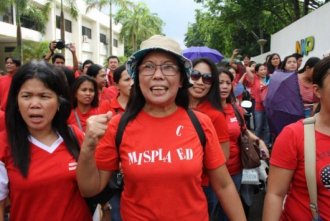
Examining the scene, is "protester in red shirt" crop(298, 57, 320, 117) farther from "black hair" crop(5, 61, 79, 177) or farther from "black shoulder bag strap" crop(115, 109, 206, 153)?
"black hair" crop(5, 61, 79, 177)

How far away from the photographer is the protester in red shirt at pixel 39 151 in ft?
6.62

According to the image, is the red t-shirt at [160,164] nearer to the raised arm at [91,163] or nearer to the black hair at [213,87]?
the raised arm at [91,163]

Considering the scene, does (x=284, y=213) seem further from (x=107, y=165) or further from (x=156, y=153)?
(x=107, y=165)

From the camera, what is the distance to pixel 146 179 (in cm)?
195

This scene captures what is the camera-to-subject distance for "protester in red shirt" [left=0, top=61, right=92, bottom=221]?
6.62ft

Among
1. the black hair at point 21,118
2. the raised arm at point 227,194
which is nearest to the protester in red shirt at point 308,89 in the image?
the raised arm at point 227,194

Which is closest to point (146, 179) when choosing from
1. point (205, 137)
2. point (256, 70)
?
point (205, 137)

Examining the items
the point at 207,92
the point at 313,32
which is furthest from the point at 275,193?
the point at 313,32

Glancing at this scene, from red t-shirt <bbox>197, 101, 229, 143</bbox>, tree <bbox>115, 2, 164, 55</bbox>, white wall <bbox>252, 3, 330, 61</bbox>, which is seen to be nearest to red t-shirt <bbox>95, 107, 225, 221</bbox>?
red t-shirt <bbox>197, 101, 229, 143</bbox>

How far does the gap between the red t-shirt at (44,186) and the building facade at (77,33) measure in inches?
1041

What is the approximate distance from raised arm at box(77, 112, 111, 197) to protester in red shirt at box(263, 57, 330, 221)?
2.97 feet

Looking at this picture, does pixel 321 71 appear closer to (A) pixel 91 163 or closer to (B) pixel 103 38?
(A) pixel 91 163

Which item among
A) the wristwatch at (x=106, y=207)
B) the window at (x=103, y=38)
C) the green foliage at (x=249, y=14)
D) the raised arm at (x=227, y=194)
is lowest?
the wristwatch at (x=106, y=207)

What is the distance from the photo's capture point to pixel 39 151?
2.11 metres
